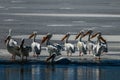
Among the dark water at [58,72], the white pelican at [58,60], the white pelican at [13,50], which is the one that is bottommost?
the dark water at [58,72]

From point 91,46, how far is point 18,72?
399 centimetres

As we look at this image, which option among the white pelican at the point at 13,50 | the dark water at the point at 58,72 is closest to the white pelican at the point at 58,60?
the dark water at the point at 58,72

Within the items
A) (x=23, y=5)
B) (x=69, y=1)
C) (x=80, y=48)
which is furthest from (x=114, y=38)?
(x=69, y=1)

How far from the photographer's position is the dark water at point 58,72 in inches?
697

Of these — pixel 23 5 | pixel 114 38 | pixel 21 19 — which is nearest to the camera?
pixel 114 38

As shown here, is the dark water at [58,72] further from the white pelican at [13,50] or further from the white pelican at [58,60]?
the white pelican at [13,50]

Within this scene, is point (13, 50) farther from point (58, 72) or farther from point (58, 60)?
point (58, 72)

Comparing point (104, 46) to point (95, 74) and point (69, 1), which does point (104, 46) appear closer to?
point (95, 74)

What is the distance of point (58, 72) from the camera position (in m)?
18.6

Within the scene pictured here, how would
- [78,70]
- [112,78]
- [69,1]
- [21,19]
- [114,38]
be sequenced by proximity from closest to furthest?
[112,78]
[78,70]
[114,38]
[21,19]
[69,1]

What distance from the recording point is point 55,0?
5228cm

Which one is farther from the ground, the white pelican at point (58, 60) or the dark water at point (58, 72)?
the white pelican at point (58, 60)

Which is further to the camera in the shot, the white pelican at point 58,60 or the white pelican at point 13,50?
the white pelican at point 13,50

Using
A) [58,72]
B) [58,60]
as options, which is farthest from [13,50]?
[58,72]
